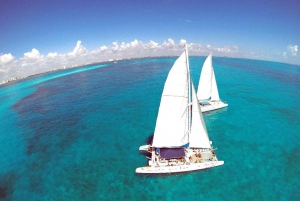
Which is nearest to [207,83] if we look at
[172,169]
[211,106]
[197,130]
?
[211,106]

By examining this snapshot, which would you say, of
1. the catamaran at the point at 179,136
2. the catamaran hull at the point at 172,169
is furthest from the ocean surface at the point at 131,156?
the catamaran at the point at 179,136

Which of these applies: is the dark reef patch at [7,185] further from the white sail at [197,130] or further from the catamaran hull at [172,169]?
Result: the white sail at [197,130]

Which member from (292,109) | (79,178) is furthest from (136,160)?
(292,109)

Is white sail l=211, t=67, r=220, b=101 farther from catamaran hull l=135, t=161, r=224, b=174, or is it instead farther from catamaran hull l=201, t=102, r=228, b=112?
catamaran hull l=135, t=161, r=224, b=174

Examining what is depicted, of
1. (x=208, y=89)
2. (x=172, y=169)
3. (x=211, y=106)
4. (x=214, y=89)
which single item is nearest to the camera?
(x=172, y=169)

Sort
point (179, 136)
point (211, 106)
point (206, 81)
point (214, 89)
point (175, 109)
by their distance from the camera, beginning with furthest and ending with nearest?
point (211, 106) → point (214, 89) → point (206, 81) → point (179, 136) → point (175, 109)

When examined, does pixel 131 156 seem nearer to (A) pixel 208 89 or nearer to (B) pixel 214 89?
(A) pixel 208 89
